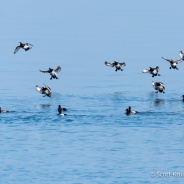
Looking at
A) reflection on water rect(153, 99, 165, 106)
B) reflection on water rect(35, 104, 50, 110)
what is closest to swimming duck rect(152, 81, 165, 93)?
A: reflection on water rect(153, 99, 165, 106)

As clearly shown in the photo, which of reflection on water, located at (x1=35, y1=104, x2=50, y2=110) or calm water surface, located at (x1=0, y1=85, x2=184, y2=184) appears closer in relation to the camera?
calm water surface, located at (x1=0, y1=85, x2=184, y2=184)

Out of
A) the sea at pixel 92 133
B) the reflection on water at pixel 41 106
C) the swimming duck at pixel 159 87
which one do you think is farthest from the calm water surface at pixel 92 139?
the swimming duck at pixel 159 87

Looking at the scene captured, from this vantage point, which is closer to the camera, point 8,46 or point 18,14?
point 8,46

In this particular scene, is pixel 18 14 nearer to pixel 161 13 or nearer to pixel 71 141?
pixel 161 13

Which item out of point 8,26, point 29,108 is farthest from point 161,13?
point 29,108

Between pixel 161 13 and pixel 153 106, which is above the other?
pixel 161 13

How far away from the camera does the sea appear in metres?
53.2

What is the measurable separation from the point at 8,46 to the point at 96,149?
53.7 m

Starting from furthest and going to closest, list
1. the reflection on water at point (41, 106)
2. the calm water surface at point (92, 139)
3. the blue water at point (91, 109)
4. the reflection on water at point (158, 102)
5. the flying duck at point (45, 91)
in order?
the flying duck at point (45, 91), the reflection on water at point (158, 102), the reflection on water at point (41, 106), the blue water at point (91, 109), the calm water surface at point (92, 139)

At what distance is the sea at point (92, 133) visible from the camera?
175ft

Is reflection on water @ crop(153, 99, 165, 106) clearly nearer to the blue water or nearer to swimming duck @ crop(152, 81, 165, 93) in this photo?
the blue water

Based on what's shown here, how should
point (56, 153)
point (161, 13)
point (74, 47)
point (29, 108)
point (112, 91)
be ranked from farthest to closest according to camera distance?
point (161, 13) → point (74, 47) → point (112, 91) → point (29, 108) → point (56, 153)

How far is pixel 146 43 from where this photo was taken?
112m

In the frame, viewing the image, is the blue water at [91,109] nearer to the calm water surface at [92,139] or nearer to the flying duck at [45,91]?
the calm water surface at [92,139]
